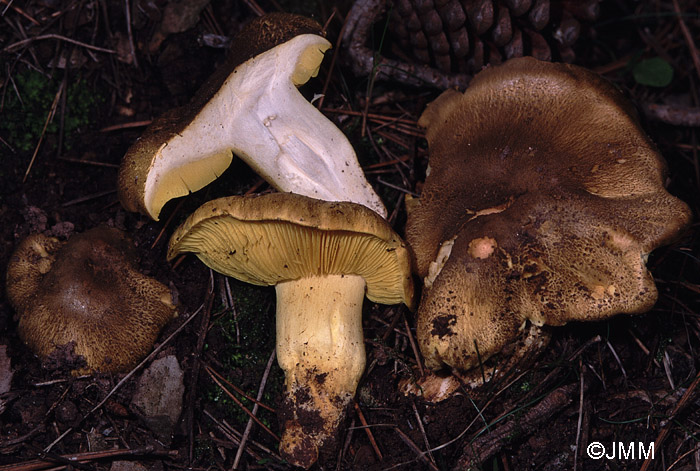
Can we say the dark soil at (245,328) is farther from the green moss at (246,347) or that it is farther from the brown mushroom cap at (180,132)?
the brown mushroom cap at (180,132)

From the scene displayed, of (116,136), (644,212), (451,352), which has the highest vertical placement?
(116,136)

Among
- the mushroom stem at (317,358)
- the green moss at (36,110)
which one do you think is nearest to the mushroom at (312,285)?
the mushroom stem at (317,358)

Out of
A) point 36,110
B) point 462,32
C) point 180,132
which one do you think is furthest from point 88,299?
point 462,32

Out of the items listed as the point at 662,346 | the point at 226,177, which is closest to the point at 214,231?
the point at 226,177

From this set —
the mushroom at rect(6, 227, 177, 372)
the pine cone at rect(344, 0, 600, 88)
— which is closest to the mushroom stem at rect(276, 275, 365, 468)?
the mushroom at rect(6, 227, 177, 372)

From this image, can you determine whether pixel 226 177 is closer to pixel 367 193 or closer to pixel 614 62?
pixel 367 193
